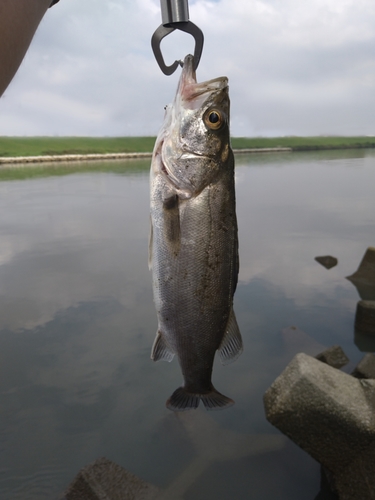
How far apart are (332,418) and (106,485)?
259 centimetres

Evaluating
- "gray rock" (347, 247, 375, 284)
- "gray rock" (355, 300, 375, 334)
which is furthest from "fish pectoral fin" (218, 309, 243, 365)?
"gray rock" (347, 247, 375, 284)

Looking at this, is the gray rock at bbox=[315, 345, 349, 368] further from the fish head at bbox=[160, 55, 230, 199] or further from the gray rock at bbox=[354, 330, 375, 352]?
the fish head at bbox=[160, 55, 230, 199]

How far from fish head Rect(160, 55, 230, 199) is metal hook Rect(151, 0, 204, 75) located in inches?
12.4

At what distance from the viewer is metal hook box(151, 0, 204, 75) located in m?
2.06

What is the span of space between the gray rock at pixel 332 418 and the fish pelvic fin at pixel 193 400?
5.54 ft

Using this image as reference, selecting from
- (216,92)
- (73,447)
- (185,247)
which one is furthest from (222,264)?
(73,447)

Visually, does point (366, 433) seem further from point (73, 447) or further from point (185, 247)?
point (73, 447)

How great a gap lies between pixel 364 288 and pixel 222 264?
35.5ft

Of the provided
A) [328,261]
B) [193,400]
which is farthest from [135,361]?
[328,261]

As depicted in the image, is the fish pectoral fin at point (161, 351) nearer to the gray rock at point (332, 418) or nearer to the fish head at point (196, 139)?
the fish head at point (196, 139)

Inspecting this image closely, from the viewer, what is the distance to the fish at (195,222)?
242cm

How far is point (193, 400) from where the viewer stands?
8.88 ft

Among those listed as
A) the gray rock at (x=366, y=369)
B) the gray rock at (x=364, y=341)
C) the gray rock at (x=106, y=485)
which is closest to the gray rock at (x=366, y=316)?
the gray rock at (x=364, y=341)

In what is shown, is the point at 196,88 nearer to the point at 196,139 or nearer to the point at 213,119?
the point at 213,119
